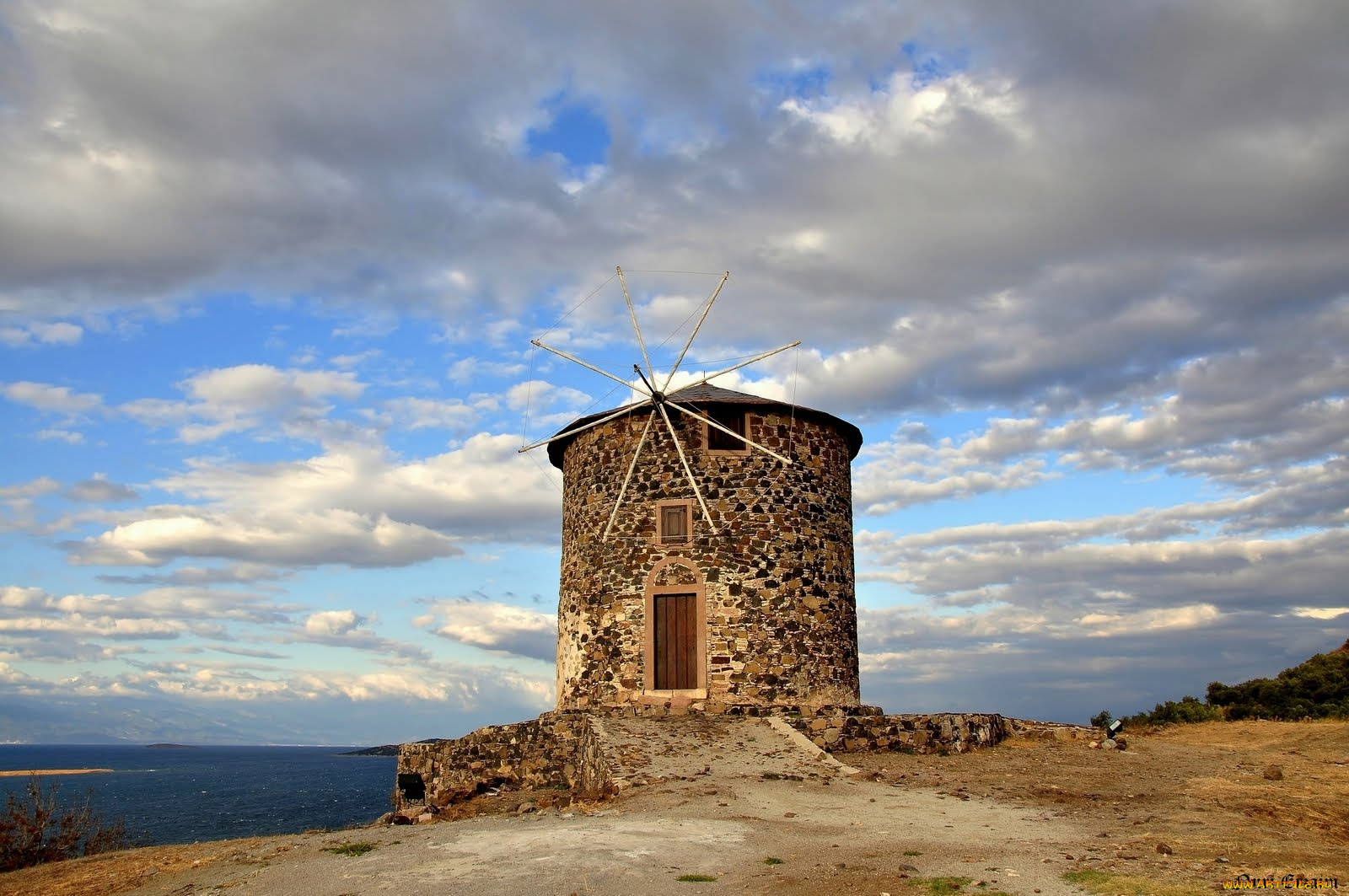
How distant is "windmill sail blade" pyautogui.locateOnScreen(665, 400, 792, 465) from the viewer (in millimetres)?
18547

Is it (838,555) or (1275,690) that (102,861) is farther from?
(1275,690)

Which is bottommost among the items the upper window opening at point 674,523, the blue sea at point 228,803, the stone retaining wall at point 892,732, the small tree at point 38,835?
the blue sea at point 228,803

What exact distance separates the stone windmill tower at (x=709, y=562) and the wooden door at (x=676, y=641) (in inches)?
0.9

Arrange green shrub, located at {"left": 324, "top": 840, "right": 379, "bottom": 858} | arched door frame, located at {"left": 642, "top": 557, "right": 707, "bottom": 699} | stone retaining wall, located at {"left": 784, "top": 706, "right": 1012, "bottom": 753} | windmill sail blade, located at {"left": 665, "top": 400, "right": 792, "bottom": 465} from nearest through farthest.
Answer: green shrub, located at {"left": 324, "top": 840, "right": 379, "bottom": 858}, stone retaining wall, located at {"left": 784, "top": 706, "right": 1012, "bottom": 753}, arched door frame, located at {"left": 642, "top": 557, "right": 707, "bottom": 699}, windmill sail blade, located at {"left": 665, "top": 400, "right": 792, "bottom": 465}

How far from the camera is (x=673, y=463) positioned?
1873 centimetres

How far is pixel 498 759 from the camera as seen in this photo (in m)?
17.0

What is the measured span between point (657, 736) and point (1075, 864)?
778cm

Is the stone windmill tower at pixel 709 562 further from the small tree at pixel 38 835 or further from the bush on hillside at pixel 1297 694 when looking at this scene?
the bush on hillside at pixel 1297 694

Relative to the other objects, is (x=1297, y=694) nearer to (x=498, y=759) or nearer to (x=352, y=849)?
(x=498, y=759)

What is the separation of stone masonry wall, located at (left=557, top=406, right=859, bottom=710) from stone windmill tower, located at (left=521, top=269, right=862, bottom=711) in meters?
0.02

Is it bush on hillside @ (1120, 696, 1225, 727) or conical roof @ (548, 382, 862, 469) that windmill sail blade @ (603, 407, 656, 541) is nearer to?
conical roof @ (548, 382, 862, 469)

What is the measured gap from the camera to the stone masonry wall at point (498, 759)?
16.4 metres

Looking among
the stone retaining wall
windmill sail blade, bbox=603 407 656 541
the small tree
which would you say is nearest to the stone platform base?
the stone retaining wall

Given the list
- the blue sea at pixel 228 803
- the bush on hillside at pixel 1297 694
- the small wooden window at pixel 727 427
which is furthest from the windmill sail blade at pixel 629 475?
the bush on hillside at pixel 1297 694
